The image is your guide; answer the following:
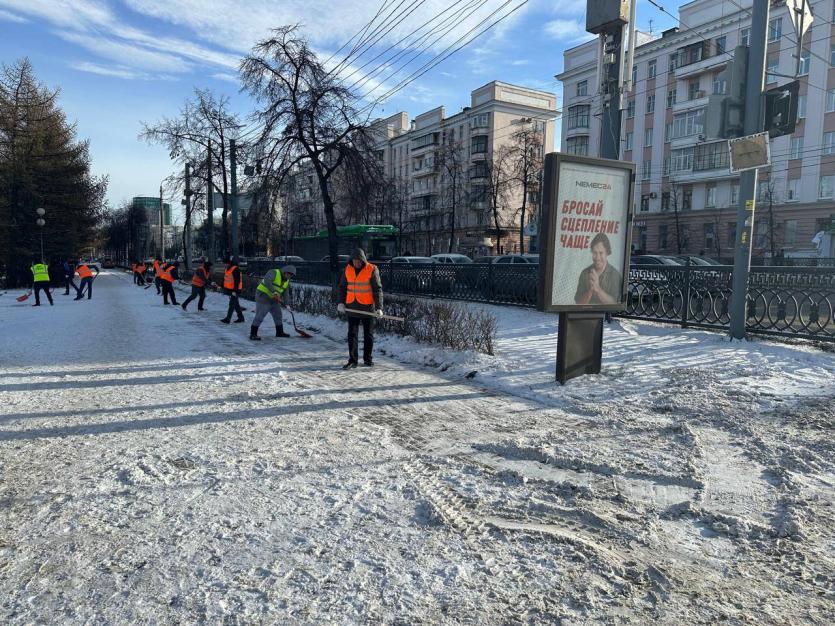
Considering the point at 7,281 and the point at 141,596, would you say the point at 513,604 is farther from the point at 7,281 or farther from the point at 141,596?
the point at 7,281

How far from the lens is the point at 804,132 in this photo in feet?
136

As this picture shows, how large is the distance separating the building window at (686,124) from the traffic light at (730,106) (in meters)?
44.6

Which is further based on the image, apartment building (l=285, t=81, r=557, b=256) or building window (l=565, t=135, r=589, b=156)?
apartment building (l=285, t=81, r=557, b=256)

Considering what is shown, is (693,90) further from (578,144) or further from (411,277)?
(411,277)

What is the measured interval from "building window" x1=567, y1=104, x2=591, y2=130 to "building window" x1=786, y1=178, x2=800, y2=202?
19.4m

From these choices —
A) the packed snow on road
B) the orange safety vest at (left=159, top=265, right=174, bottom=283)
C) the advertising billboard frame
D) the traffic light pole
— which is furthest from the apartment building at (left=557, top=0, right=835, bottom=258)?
the packed snow on road

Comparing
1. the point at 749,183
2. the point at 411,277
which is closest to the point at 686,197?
the point at 411,277

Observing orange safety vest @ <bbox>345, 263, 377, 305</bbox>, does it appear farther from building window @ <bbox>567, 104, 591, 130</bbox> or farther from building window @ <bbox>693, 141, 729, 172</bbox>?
building window @ <bbox>567, 104, 591, 130</bbox>

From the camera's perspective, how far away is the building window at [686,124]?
48.8m

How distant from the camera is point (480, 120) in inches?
2569

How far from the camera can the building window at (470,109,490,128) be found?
64625 millimetres

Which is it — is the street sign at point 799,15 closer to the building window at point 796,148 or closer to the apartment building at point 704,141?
the apartment building at point 704,141

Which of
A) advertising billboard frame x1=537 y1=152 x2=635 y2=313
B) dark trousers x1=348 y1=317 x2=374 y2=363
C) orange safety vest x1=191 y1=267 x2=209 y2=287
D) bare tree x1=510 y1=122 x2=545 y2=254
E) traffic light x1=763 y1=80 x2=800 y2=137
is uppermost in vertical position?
bare tree x1=510 y1=122 x2=545 y2=254

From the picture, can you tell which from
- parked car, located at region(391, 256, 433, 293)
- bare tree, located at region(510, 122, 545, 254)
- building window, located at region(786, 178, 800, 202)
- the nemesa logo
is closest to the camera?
the nemesa logo
